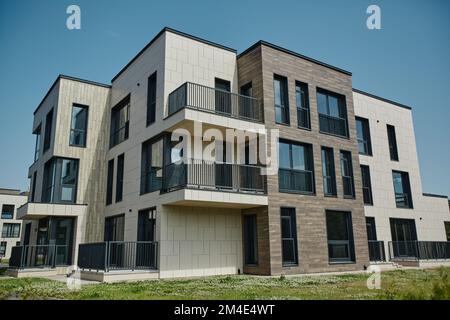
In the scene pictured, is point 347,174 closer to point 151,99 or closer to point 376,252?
point 376,252

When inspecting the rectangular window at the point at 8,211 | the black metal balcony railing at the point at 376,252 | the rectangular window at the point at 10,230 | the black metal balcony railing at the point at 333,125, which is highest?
the black metal balcony railing at the point at 333,125

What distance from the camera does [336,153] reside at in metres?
16.9

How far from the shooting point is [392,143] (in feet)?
74.8

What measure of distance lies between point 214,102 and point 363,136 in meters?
11.0

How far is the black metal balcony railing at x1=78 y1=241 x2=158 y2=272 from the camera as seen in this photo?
12273 mm

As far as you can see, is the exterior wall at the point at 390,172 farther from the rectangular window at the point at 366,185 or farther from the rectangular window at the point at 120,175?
the rectangular window at the point at 120,175

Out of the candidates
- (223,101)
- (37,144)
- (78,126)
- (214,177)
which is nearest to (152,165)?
(214,177)

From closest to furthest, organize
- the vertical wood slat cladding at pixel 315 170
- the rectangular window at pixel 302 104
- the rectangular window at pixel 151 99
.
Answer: the vertical wood slat cladding at pixel 315 170 < the rectangular window at pixel 151 99 < the rectangular window at pixel 302 104

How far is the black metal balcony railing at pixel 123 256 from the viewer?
1227 cm

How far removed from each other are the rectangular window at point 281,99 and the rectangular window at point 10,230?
1695 inches

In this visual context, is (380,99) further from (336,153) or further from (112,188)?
(112,188)

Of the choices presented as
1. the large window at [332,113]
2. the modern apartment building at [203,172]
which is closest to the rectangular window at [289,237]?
the modern apartment building at [203,172]

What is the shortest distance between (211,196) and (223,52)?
24.0ft
